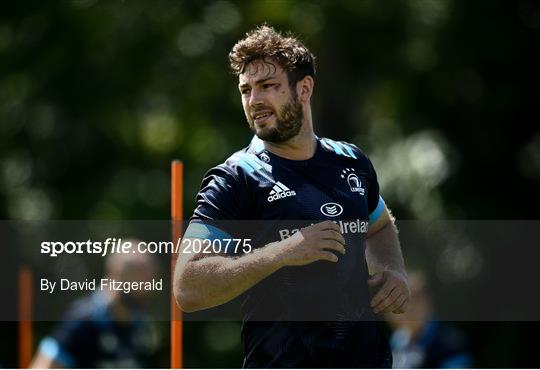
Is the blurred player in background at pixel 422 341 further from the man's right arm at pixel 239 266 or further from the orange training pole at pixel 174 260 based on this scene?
the man's right arm at pixel 239 266

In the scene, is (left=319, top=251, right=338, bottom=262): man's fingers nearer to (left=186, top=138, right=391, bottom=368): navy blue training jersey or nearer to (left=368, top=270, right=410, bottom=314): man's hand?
(left=186, top=138, right=391, bottom=368): navy blue training jersey

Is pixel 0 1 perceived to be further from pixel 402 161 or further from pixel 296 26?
pixel 402 161

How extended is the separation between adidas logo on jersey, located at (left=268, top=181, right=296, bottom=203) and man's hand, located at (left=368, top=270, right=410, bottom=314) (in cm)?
55

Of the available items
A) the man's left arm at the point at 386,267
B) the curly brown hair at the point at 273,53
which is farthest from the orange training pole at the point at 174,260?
the man's left arm at the point at 386,267

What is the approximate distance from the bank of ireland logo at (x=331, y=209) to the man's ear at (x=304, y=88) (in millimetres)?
520

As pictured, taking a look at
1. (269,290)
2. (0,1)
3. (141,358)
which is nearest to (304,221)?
(269,290)

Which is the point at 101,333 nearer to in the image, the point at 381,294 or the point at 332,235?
the point at 381,294

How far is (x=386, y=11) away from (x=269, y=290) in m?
11.7

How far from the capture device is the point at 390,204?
1454 centimetres

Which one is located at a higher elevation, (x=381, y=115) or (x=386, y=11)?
(x=386, y=11)

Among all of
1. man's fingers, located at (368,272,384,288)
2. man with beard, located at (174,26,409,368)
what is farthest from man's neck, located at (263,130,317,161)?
man's fingers, located at (368,272,384,288)

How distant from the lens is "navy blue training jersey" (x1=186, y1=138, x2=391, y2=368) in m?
5.07

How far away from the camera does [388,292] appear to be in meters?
5.27

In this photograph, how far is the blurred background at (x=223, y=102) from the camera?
51.3 feet
